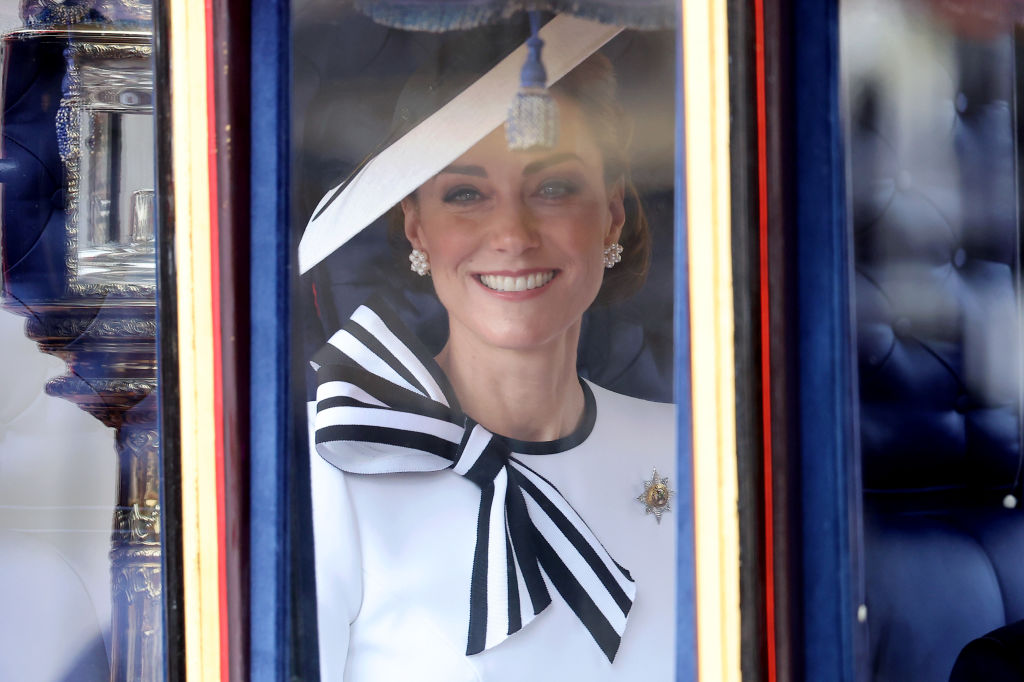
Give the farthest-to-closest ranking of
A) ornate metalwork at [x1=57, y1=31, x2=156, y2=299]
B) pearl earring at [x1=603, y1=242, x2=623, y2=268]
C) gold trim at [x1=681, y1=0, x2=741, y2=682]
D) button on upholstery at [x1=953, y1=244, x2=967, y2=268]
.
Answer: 1. ornate metalwork at [x1=57, y1=31, x2=156, y2=299]
2. button on upholstery at [x1=953, y1=244, x2=967, y2=268]
3. pearl earring at [x1=603, y1=242, x2=623, y2=268]
4. gold trim at [x1=681, y1=0, x2=741, y2=682]

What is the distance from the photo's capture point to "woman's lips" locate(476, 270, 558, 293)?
1.18 metres

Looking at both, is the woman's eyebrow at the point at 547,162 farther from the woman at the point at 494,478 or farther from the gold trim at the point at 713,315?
the gold trim at the point at 713,315

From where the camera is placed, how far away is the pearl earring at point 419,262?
1177mm

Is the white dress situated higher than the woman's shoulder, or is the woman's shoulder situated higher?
the woman's shoulder

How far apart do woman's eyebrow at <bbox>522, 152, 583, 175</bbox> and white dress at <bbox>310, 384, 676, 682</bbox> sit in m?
0.36

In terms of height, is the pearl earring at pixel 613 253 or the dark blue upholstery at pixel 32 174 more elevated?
the dark blue upholstery at pixel 32 174

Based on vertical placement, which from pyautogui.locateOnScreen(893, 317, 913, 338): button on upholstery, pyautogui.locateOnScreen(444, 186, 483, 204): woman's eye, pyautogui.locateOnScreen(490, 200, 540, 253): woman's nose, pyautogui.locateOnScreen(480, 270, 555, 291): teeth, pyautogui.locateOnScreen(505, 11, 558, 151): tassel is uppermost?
pyautogui.locateOnScreen(505, 11, 558, 151): tassel

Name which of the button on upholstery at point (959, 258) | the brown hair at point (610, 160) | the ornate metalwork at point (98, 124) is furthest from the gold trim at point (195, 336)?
the button on upholstery at point (959, 258)

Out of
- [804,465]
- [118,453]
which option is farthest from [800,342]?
[118,453]

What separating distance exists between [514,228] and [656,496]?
40 centimetres

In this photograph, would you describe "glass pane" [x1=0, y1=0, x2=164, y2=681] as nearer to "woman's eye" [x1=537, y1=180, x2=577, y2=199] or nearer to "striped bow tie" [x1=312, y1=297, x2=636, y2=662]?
"striped bow tie" [x1=312, y1=297, x2=636, y2=662]

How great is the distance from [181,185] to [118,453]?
60 centimetres

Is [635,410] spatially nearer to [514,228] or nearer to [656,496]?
[656,496]

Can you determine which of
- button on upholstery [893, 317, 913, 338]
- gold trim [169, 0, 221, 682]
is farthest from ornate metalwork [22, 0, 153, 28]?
button on upholstery [893, 317, 913, 338]
